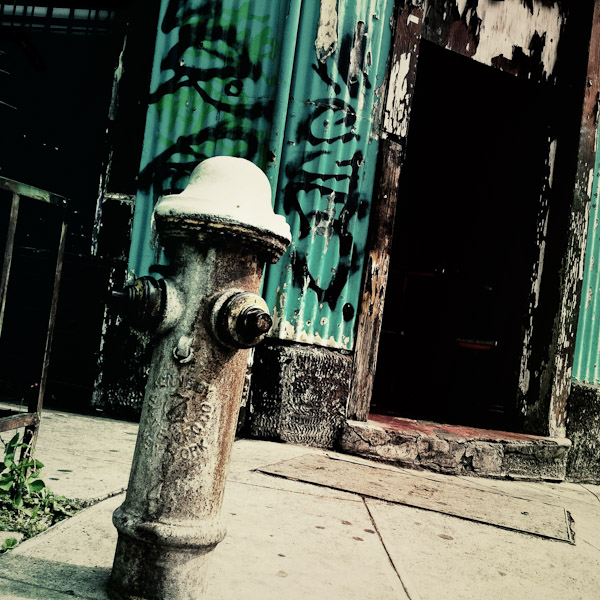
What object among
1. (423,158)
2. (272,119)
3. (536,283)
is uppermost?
(423,158)

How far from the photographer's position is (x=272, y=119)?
12.4 feet

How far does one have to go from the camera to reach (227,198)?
142 cm

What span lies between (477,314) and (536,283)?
751 millimetres

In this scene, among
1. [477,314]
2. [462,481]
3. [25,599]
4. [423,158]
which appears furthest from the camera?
[423,158]

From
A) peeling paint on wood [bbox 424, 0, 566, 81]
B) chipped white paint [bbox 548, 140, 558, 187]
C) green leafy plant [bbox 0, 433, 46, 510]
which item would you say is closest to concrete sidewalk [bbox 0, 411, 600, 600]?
green leafy plant [bbox 0, 433, 46, 510]

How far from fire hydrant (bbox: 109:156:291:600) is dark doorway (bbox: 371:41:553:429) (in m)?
3.68

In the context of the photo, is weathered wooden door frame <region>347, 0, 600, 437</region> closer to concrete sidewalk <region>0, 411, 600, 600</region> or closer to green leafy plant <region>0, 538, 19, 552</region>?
concrete sidewalk <region>0, 411, 600, 600</region>

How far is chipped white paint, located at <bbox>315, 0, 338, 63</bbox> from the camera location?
12.6 ft

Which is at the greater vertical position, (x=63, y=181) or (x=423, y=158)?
(x=423, y=158)

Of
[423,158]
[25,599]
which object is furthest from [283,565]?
[423,158]

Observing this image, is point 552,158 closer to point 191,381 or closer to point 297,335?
point 297,335

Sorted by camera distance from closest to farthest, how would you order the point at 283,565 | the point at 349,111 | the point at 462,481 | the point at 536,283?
the point at 283,565
the point at 462,481
the point at 349,111
the point at 536,283

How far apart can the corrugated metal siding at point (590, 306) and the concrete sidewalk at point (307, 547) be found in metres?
1.91

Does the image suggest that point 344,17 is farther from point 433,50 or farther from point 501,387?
point 501,387
